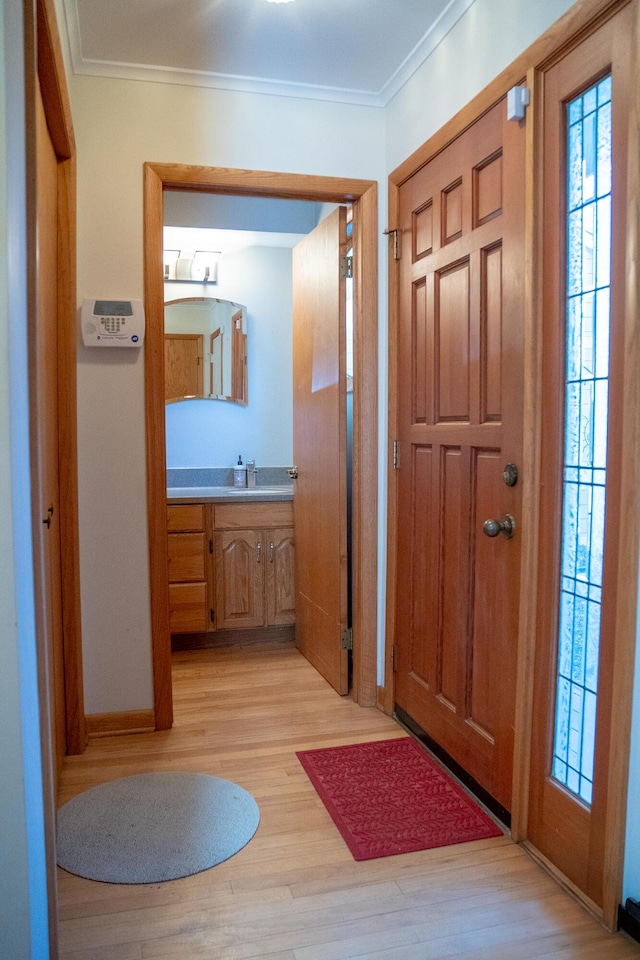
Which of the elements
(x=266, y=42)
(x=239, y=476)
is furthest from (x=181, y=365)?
(x=266, y=42)

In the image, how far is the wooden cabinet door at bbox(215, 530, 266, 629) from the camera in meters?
3.58

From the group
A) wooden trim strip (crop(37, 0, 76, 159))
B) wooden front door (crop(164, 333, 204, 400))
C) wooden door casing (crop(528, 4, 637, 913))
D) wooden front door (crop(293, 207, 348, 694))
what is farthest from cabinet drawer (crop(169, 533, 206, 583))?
wooden door casing (crop(528, 4, 637, 913))

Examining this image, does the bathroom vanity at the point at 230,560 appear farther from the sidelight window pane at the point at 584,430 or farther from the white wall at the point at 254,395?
the sidelight window pane at the point at 584,430

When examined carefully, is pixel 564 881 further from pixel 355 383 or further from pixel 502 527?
pixel 355 383

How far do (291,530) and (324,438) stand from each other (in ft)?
2.43

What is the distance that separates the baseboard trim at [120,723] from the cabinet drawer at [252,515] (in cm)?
113

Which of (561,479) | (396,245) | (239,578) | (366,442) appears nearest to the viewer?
(561,479)

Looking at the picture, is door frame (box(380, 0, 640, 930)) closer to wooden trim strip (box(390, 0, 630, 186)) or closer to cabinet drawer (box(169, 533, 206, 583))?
wooden trim strip (box(390, 0, 630, 186))

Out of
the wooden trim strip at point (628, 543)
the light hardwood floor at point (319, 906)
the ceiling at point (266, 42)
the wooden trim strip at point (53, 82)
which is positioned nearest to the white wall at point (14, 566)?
the light hardwood floor at point (319, 906)

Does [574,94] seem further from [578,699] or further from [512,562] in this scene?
[578,699]

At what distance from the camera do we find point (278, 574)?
12.0ft

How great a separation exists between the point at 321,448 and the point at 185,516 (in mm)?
838

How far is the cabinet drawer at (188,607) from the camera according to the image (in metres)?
3.52

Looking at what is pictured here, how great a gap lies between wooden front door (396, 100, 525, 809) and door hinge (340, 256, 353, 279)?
0.32 meters
